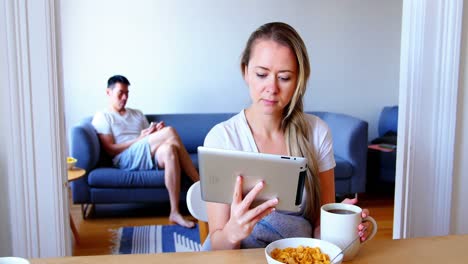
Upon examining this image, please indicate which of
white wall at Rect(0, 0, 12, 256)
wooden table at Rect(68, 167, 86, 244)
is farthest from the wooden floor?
white wall at Rect(0, 0, 12, 256)

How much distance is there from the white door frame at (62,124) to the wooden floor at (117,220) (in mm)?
1488

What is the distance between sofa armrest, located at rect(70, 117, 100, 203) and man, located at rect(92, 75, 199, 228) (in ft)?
0.65

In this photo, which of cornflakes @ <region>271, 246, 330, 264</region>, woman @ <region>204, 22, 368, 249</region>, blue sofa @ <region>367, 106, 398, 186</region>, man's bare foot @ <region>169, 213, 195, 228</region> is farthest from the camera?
blue sofa @ <region>367, 106, 398, 186</region>

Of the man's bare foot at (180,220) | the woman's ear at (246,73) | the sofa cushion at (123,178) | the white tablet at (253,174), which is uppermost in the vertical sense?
the woman's ear at (246,73)

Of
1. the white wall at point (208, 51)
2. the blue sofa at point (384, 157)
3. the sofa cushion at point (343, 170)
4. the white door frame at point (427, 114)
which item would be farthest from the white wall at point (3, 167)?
the blue sofa at point (384, 157)

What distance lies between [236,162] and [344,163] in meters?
2.77

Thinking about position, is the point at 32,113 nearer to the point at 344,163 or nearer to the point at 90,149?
the point at 90,149

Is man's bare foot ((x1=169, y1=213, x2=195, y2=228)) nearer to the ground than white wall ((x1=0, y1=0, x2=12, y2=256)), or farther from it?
nearer to the ground

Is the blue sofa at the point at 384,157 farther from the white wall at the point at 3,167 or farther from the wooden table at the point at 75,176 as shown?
the white wall at the point at 3,167

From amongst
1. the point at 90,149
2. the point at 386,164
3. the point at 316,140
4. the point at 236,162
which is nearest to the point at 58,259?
the point at 236,162

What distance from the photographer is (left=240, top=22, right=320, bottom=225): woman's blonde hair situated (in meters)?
1.18

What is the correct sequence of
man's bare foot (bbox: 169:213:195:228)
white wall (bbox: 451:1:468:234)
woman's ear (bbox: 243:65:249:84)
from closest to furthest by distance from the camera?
woman's ear (bbox: 243:65:249:84) → white wall (bbox: 451:1:468:234) → man's bare foot (bbox: 169:213:195:228)

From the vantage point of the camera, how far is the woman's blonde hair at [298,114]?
46.4 inches

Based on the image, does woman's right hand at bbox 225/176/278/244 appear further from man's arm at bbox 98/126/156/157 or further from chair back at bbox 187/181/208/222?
man's arm at bbox 98/126/156/157
